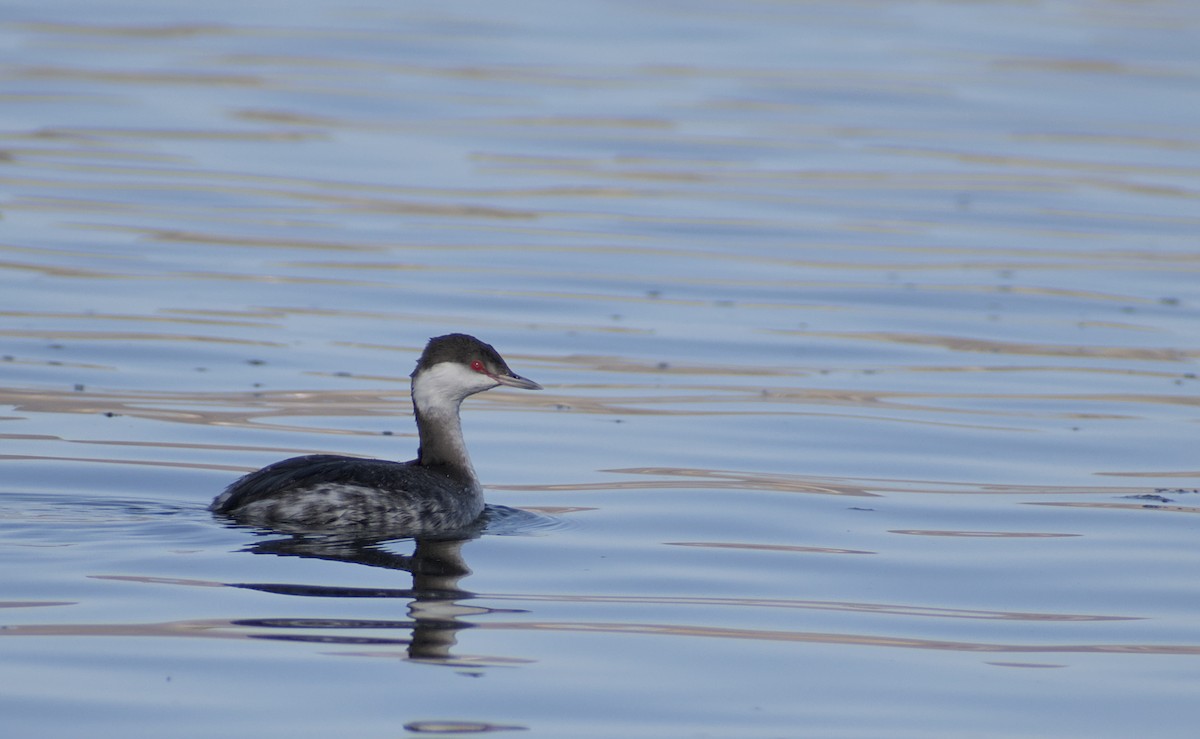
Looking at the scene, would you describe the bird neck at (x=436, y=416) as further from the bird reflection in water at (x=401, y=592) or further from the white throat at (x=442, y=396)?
the bird reflection in water at (x=401, y=592)

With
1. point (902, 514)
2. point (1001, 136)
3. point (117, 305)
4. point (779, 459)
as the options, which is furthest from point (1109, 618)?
point (1001, 136)

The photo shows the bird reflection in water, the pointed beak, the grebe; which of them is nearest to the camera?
the bird reflection in water

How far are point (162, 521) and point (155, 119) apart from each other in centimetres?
1490

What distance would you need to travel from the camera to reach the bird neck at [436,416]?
974 centimetres

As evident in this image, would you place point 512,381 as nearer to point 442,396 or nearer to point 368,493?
point 442,396

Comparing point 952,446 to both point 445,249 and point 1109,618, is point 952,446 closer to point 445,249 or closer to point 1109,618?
point 1109,618

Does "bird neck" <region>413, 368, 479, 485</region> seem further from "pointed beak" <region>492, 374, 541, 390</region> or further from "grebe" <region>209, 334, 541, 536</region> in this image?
"pointed beak" <region>492, 374, 541, 390</region>

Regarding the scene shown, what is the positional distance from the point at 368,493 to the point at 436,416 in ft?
3.44

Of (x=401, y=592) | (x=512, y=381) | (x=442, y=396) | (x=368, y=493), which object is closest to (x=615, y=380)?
(x=512, y=381)

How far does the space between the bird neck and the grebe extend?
0.4 inches

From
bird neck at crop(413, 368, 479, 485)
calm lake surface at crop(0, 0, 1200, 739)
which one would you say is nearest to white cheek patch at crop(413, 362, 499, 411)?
bird neck at crop(413, 368, 479, 485)

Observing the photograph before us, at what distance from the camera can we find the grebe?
8.70 meters

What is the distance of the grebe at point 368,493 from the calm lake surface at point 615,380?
0.25 meters

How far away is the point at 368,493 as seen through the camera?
29.0 ft
